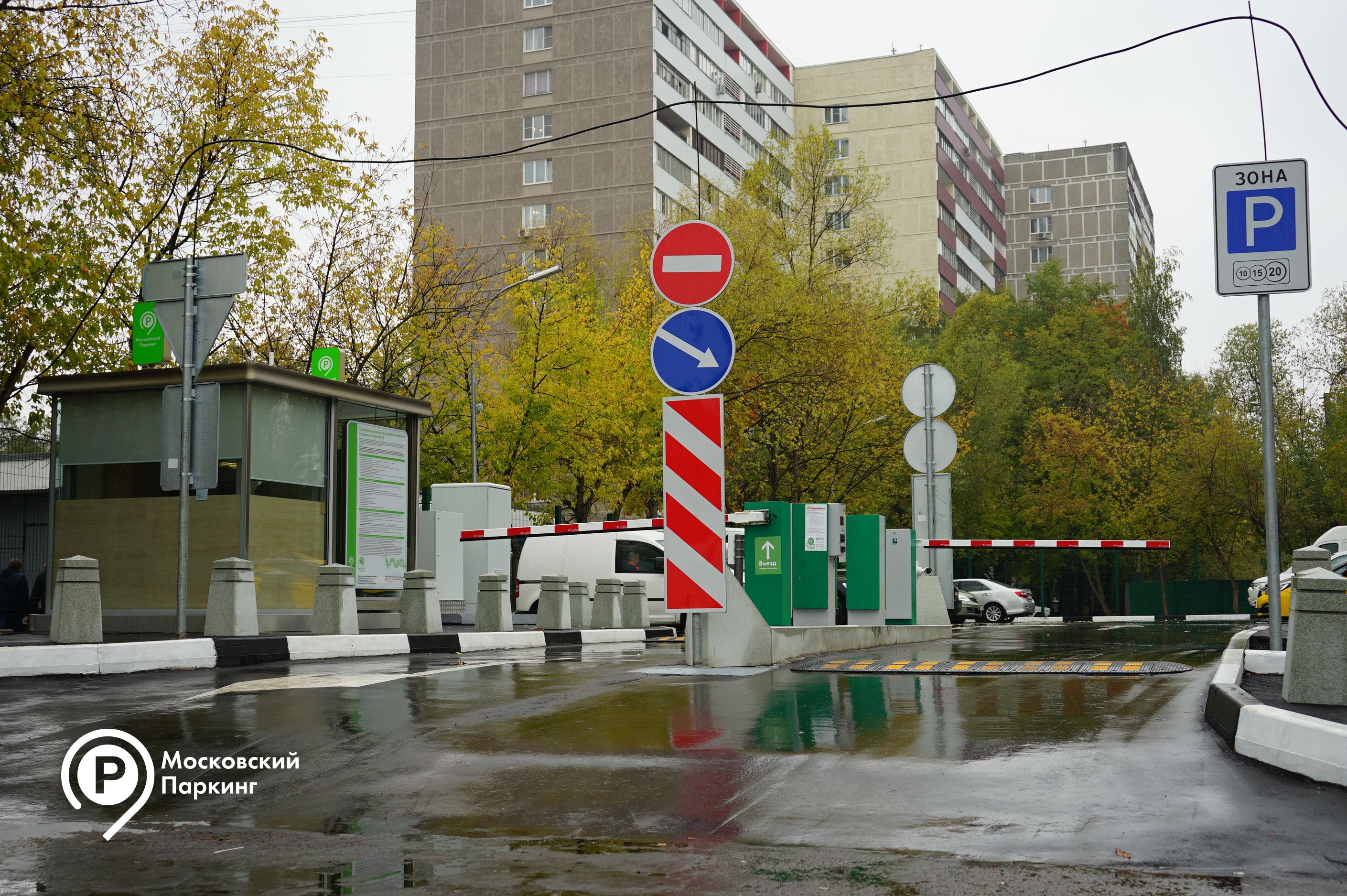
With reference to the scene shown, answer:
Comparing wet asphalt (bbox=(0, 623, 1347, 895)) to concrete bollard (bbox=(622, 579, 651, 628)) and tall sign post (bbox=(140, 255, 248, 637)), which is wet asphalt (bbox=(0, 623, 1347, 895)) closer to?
tall sign post (bbox=(140, 255, 248, 637))

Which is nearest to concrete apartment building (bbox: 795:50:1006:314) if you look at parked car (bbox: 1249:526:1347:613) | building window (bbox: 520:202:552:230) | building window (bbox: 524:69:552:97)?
building window (bbox: 524:69:552:97)

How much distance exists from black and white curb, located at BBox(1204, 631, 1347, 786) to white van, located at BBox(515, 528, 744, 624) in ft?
67.9

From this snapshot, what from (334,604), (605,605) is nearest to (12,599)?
(605,605)

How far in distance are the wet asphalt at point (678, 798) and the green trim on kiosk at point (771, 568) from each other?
6863mm

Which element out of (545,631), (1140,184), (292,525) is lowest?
(545,631)

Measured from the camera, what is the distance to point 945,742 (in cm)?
655

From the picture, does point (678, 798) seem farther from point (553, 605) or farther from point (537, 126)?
point (537, 126)

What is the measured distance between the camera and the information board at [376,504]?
17.9 meters

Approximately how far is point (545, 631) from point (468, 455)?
1779 centimetres

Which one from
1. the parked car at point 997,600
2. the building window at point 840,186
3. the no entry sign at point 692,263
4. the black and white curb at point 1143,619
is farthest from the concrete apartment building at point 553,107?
the no entry sign at point 692,263

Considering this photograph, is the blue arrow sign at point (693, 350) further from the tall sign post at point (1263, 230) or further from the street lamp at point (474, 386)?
the street lamp at point (474, 386)

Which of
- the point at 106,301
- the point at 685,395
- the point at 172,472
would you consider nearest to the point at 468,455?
the point at 106,301

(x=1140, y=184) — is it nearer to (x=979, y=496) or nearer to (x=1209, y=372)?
(x=1209, y=372)

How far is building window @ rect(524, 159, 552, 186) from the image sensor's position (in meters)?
67.4
